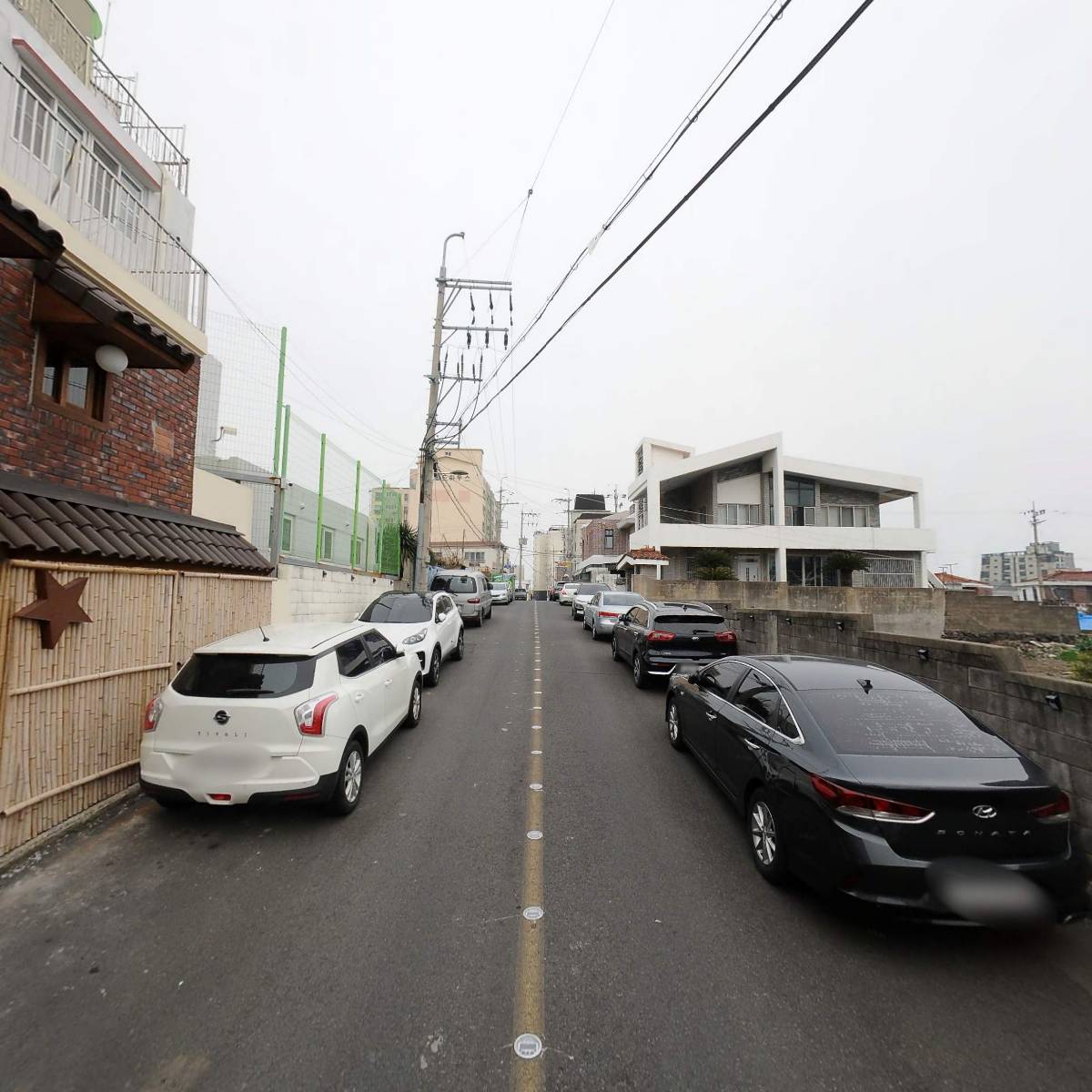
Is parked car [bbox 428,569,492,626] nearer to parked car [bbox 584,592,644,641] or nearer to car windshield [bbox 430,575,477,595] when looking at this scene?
car windshield [bbox 430,575,477,595]

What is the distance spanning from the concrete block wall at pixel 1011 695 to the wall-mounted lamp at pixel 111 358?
945 centimetres

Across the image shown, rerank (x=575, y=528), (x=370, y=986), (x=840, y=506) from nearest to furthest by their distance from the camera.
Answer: (x=370, y=986) → (x=840, y=506) → (x=575, y=528)

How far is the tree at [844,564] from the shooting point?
3192cm

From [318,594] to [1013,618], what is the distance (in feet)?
71.1

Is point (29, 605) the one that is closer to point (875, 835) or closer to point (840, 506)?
point (875, 835)

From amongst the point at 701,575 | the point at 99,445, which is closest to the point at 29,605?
the point at 99,445

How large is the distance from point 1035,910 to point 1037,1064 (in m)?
0.81

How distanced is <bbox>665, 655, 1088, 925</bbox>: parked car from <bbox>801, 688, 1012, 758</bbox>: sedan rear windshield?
1 cm

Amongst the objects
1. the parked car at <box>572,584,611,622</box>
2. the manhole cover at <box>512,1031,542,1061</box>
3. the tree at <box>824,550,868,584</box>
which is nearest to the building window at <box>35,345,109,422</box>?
the manhole cover at <box>512,1031,542,1061</box>

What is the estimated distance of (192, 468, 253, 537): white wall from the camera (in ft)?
28.9

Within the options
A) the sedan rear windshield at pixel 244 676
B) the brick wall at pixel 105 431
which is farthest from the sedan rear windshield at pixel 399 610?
the sedan rear windshield at pixel 244 676

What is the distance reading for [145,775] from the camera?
427 centimetres

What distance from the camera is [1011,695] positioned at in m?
5.01

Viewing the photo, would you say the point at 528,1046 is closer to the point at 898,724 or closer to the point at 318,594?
the point at 898,724
